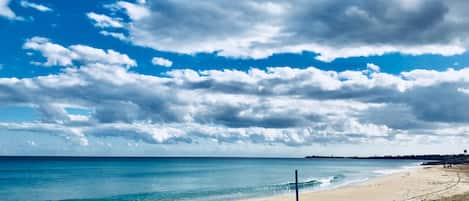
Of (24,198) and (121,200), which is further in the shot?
(24,198)

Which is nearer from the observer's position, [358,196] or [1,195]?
[358,196]

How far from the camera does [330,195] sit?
37.4 m

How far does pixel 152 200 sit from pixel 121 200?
9.23 ft

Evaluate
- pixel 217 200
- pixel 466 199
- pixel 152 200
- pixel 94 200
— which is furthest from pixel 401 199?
pixel 94 200

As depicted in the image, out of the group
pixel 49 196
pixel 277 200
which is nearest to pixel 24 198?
pixel 49 196

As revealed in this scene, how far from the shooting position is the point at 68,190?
49.4 metres

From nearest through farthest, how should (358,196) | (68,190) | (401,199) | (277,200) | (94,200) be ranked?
(401,199) → (277,200) → (358,196) → (94,200) → (68,190)

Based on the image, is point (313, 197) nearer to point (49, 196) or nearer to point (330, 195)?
point (330, 195)

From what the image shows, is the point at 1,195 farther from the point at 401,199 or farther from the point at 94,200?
the point at 401,199

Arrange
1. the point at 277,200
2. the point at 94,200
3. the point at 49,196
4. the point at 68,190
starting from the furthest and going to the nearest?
1. the point at 68,190
2. the point at 49,196
3. the point at 94,200
4. the point at 277,200

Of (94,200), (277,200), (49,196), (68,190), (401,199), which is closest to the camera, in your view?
(401,199)

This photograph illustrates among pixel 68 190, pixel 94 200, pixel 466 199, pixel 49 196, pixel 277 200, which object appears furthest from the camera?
pixel 68 190

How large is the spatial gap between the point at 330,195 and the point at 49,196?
84.4ft

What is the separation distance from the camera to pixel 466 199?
91.5 ft
